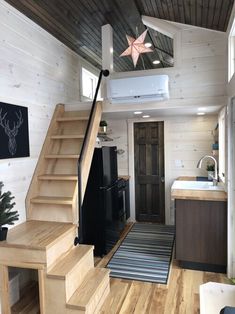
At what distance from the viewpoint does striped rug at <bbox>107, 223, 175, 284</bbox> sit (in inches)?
122

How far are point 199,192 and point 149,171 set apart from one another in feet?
6.38

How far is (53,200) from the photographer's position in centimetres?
297

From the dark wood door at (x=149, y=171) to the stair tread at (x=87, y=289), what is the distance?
2630 millimetres

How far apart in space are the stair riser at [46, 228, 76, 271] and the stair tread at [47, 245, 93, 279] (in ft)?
0.16

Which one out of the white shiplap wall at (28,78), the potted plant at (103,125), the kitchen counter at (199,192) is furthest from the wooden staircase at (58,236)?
the kitchen counter at (199,192)

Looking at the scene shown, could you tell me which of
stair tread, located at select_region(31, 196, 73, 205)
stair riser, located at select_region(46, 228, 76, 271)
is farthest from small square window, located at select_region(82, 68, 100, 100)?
stair riser, located at select_region(46, 228, 76, 271)

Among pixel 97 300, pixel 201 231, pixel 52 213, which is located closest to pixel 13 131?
pixel 52 213

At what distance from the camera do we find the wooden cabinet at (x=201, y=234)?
307 cm

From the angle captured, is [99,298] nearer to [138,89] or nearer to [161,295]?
[161,295]

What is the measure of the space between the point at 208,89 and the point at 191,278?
229cm

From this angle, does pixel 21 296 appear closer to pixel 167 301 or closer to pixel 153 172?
pixel 167 301

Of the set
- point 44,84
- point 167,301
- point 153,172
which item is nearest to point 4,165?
point 44,84

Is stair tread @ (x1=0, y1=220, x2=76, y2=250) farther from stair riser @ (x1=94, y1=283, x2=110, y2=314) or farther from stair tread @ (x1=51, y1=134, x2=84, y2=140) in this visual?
stair tread @ (x1=51, y1=134, x2=84, y2=140)

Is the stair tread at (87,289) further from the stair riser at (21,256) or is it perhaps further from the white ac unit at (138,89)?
the white ac unit at (138,89)
